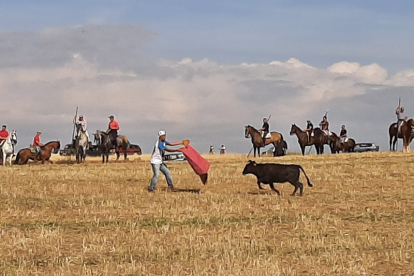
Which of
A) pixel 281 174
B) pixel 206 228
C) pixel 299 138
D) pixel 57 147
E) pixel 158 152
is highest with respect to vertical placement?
pixel 299 138

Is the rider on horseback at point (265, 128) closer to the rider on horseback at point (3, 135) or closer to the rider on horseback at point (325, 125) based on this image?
the rider on horseback at point (325, 125)

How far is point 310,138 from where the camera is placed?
4772cm

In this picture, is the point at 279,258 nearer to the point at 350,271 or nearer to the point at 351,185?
the point at 350,271

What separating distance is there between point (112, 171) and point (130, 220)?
15569 millimetres

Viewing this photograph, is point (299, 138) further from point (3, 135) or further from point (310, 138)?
point (3, 135)

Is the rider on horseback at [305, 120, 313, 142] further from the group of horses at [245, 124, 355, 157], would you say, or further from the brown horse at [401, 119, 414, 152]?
the brown horse at [401, 119, 414, 152]

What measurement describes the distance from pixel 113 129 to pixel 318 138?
16.2m

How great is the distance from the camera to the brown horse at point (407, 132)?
41.4 meters

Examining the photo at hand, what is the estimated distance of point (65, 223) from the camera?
49.0 ft

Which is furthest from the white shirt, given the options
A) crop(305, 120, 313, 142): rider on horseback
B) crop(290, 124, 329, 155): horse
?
crop(305, 120, 313, 142): rider on horseback

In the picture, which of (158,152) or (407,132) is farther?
(407,132)

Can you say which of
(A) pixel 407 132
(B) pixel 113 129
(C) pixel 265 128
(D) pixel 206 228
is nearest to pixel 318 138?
(C) pixel 265 128

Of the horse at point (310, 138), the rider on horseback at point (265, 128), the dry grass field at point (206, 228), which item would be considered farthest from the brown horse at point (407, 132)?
the dry grass field at point (206, 228)

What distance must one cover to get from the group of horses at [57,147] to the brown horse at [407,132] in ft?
58.9
